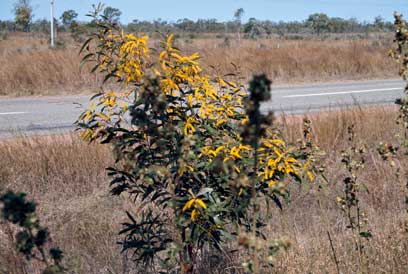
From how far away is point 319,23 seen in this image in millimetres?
53594

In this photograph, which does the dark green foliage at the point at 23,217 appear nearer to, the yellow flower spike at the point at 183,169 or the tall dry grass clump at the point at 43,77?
the yellow flower spike at the point at 183,169

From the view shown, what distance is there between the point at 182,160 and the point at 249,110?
15.6 inches

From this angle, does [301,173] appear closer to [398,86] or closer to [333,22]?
[398,86]

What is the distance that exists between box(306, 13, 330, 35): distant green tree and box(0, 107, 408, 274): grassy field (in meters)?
42.8

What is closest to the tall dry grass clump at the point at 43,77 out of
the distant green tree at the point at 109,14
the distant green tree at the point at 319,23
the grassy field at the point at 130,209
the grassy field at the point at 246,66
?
the grassy field at the point at 246,66

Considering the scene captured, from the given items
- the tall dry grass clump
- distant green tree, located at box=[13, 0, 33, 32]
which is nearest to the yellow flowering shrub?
the tall dry grass clump

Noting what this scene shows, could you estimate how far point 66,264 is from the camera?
12.4 ft

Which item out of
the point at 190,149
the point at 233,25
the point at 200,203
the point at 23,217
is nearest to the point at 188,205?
the point at 200,203

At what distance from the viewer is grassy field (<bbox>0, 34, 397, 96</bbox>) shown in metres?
14.0

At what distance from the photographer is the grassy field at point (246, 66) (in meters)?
14.0

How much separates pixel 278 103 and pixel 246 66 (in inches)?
140

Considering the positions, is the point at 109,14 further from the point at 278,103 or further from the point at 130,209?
the point at 278,103

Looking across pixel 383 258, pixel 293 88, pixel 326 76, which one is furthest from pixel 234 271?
pixel 326 76

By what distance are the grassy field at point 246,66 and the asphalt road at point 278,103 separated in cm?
95
